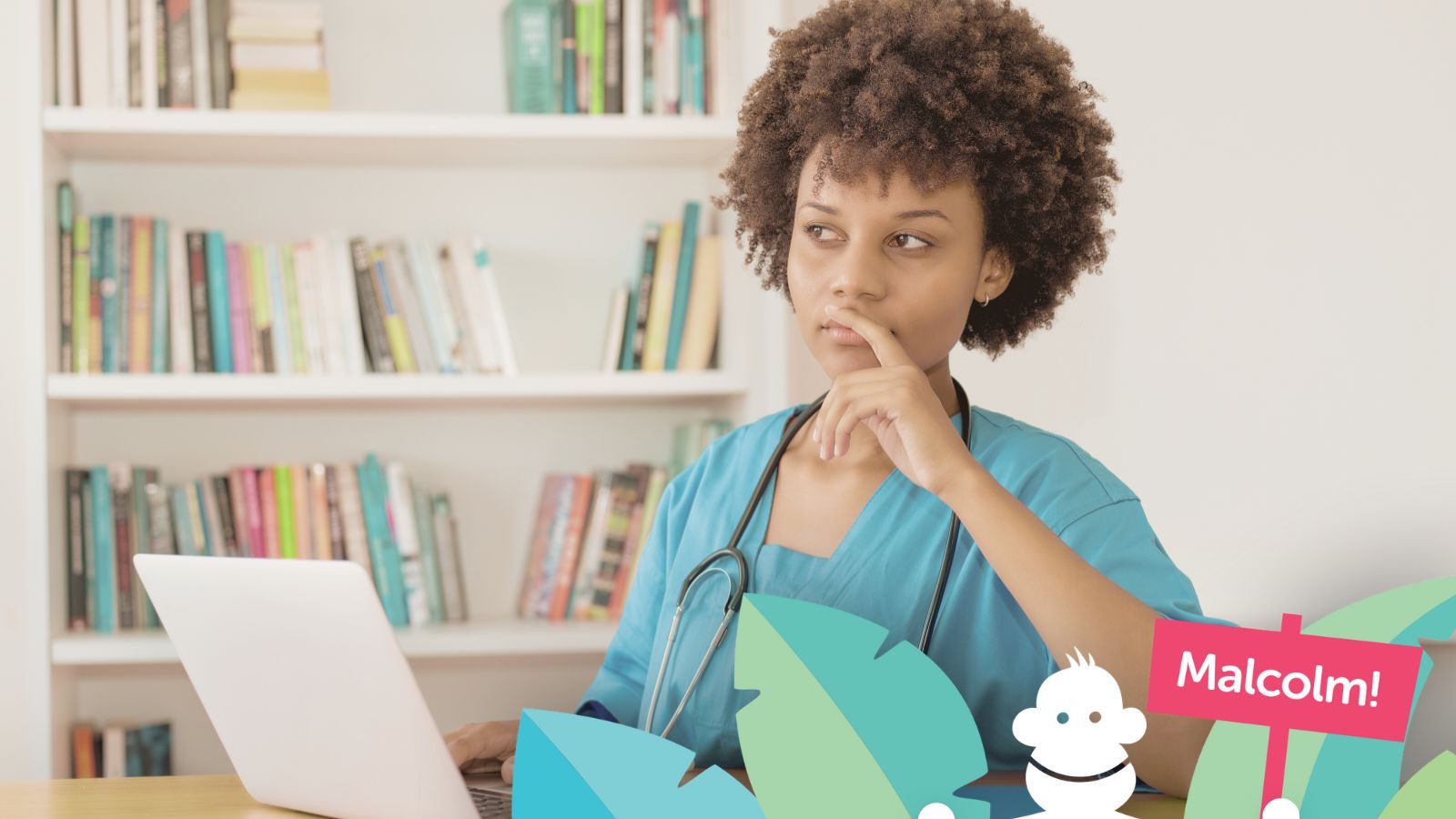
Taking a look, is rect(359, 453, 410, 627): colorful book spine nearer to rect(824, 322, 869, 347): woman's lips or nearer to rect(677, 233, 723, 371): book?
rect(677, 233, 723, 371): book

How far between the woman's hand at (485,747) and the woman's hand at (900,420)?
1.27 ft

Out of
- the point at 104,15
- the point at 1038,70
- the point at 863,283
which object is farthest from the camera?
the point at 104,15

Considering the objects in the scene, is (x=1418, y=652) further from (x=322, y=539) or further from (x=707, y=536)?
(x=322, y=539)

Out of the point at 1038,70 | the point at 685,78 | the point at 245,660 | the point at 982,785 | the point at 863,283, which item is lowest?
the point at 982,785

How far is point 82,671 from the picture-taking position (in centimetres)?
225

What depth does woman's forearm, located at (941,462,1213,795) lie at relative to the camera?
820 mm

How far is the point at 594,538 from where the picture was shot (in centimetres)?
228

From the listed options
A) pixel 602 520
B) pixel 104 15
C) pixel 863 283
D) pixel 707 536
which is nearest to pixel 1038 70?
pixel 863 283

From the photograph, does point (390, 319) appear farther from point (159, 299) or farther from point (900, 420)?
point (900, 420)

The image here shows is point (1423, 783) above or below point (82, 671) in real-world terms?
above

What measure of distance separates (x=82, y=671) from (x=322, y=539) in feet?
1.65

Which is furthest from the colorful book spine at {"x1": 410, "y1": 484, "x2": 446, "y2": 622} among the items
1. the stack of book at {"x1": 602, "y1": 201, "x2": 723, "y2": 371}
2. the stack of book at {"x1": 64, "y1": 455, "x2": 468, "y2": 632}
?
the stack of book at {"x1": 602, "y1": 201, "x2": 723, "y2": 371}

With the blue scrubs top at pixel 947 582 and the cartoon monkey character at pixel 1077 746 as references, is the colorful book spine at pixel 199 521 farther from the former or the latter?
the cartoon monkey character at pixel 1077 746

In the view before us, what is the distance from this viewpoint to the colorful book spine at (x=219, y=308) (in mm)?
2162
